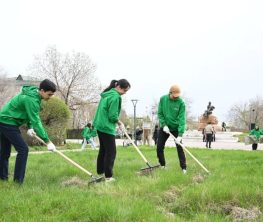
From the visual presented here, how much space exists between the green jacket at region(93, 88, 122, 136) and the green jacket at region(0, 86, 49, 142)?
1.02 meters

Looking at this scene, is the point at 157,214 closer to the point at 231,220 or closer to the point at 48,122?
the point at 231,220

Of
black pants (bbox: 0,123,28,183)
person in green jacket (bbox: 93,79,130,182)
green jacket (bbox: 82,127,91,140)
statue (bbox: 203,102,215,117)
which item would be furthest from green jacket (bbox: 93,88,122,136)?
statue (bbox: 203,102,215,117)

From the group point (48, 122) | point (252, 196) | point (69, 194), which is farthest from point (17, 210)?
point (48, 122)

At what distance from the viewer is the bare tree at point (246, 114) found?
90.5 meters

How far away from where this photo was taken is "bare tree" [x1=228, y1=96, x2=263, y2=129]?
297 feet

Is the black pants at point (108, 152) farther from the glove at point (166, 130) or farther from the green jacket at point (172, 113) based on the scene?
the green jacket at point (172, 113)

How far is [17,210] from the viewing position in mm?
4324

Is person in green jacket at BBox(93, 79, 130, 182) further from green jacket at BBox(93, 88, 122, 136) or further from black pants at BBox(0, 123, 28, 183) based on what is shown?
black pants at BBox(0, 123, 28, 183)

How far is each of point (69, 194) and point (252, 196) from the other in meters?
2.42

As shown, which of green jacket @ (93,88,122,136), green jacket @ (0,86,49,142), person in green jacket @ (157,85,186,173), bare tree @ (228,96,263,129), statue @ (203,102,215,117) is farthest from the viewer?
bare tree @ (228,96,263,129)

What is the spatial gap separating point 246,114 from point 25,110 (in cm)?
9391

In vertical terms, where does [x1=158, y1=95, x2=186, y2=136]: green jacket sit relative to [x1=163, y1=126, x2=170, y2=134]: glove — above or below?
above

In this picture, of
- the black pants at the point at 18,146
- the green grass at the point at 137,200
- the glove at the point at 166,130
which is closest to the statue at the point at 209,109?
the glove at the point at 166,130

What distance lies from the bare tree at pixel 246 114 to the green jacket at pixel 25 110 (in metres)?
87.1
